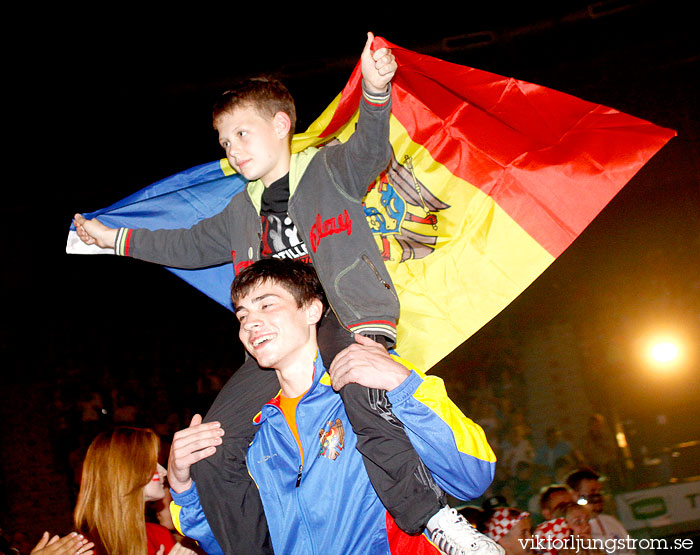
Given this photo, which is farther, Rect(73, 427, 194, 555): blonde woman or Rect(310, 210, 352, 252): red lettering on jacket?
Rect(73, 427, 194, 555): blonde woman

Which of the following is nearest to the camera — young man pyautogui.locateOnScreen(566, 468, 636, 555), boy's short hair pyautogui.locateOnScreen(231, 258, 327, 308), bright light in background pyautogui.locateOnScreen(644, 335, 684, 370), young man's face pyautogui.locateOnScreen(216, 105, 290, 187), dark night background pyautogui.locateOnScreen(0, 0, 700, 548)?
boy's short hair pyautogui.locateOnScreen(231, 258, 327, 308)

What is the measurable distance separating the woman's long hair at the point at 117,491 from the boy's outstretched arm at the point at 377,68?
1679mm

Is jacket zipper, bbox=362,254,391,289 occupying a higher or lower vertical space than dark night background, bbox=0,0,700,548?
lower

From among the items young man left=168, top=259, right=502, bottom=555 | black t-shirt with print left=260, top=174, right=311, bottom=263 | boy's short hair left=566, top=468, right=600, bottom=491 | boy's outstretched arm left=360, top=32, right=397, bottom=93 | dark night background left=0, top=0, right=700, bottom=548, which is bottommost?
young man left=168, top=259, right=502, bottom=555

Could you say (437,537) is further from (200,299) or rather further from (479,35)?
(200,299)

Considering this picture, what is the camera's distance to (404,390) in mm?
1691

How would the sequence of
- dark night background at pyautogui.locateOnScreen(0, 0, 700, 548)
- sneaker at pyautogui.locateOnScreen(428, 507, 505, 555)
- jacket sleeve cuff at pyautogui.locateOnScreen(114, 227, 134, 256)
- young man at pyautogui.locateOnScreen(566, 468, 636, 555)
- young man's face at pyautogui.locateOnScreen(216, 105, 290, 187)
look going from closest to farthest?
sneaker at pyautogui.locateOnScreen(428, 507, 505, 555)
young man's face at pyautogui.locateOnScreen(216, 105, 290, 187)
jacket sleeve cuff at pyautogui.locateOnScreen(114, 227, 134, 256)
young man at pyautogui.locateOnScreen(566, 468, 636, 555)
dark night background at pyautogui.locateOnScreen(0, 0, 700, 548)

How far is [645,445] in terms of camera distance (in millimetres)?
6117

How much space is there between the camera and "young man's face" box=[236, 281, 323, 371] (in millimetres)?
1919

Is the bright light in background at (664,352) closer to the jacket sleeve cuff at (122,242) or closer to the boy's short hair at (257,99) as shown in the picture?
the boy's short hair at (257,99)

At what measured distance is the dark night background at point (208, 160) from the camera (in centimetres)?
544

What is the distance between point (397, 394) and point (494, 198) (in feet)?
3.52

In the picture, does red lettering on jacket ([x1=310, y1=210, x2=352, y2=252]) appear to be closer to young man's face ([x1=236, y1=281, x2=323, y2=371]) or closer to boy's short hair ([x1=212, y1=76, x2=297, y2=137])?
young man's face ([x1=236, y1=281, x2=323, y2=371])

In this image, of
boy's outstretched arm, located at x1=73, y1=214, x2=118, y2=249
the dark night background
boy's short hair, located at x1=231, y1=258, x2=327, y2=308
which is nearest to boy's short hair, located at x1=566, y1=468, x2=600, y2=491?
the dark night background
